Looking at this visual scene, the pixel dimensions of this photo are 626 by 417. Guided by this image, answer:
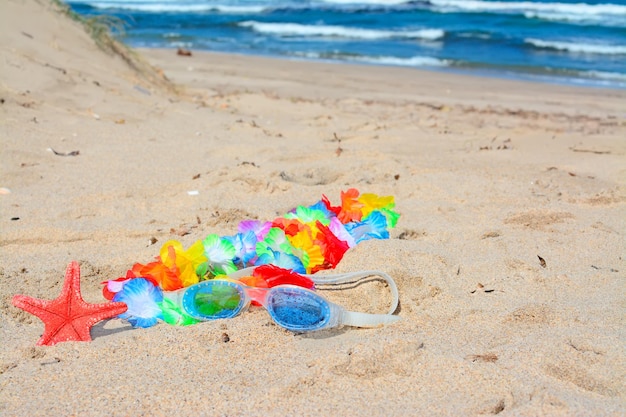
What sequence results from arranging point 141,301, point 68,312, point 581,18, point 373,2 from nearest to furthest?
point 68,312
point 141,301
point 581,18
point 373,2

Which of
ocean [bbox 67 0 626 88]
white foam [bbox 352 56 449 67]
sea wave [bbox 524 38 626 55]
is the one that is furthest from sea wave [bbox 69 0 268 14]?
sea wave [bbox 524 38 626 55]

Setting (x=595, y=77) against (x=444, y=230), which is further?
(x=595, y=77)

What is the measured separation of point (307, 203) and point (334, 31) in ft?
44.8

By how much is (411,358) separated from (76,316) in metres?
1.14

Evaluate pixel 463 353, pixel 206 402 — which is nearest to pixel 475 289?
pixel 463 353

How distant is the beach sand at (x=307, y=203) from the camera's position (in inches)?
73.7

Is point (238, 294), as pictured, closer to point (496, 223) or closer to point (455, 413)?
point (455, 413)

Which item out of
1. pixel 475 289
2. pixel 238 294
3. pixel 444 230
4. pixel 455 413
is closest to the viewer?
pixel 455 413

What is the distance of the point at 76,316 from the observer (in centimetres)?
219

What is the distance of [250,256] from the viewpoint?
277cm

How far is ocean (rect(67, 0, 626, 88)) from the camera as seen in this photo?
11.7m

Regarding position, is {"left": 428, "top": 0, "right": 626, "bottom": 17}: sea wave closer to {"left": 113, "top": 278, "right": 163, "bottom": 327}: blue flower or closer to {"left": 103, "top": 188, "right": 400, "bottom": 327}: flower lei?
{"left": 103, "top": 188, "right": 400, "bottom": 327}: flower lei

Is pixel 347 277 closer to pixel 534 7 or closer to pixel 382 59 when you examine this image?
pixel 382 59

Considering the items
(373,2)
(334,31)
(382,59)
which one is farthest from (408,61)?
(373,2)
